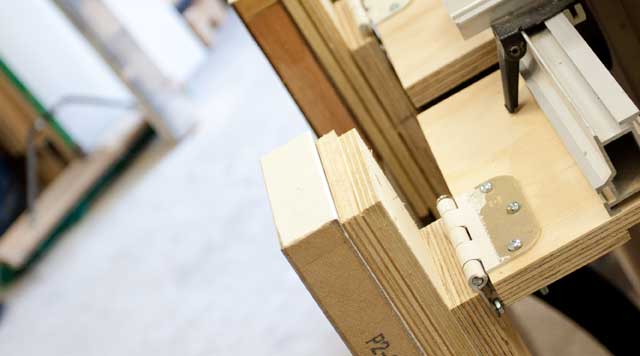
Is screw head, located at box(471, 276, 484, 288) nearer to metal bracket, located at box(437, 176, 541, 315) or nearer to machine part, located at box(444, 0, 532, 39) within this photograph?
metal bracket, located at box(437, 176, 541, 315)

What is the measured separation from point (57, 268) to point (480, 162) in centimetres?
299

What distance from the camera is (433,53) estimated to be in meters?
1.30

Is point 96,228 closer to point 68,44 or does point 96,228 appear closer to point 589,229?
point 68,44

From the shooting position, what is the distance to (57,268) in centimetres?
372

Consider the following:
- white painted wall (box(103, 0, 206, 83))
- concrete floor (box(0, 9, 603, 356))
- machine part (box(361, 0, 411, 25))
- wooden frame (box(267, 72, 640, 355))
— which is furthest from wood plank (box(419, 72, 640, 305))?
white painted wall (box(103, 0, 206, 83))

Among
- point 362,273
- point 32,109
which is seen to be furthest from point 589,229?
point 32,109

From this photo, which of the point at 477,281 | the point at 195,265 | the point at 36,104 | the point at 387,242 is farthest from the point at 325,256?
the point at 36,104

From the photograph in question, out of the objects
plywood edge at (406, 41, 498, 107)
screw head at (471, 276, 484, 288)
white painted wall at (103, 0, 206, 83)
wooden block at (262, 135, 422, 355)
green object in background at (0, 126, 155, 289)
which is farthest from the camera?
white painted wall at (103, 0, 206, 83)

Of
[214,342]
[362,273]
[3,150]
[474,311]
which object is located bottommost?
[214,342]

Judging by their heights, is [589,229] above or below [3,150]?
above

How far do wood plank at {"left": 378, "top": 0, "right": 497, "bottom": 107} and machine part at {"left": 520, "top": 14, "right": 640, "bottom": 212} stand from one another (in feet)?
0.65

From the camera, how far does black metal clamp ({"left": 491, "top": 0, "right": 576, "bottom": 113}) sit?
1.01 m

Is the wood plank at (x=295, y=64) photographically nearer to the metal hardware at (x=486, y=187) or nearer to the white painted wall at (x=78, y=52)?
the metal hardware at (x=486, y=187)

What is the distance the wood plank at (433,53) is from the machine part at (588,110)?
0.20m
